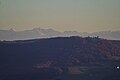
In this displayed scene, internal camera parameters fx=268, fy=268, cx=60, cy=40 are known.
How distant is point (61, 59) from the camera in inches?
2158

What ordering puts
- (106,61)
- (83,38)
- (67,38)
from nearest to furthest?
(106,61) < (83,38) < (67,38)

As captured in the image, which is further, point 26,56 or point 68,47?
point 68,47

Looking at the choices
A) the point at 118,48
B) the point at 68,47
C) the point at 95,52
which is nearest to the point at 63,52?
the point at 68,47

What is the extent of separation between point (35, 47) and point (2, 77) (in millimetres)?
25435

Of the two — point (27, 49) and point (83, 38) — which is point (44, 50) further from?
point (83, 38)

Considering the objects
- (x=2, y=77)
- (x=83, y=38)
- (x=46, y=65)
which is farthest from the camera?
(x=83, y=38)

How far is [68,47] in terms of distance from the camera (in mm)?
A: 63219

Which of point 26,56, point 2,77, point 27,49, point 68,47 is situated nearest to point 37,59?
point 26,56

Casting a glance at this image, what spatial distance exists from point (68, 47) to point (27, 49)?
9.70 meters

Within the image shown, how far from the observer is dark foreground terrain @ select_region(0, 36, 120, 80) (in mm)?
43084

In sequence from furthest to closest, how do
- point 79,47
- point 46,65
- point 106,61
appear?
point 79,47, point 106,61, point 46,65

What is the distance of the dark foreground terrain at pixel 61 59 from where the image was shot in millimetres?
43084

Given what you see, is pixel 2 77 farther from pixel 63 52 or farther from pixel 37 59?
pixel 63 52

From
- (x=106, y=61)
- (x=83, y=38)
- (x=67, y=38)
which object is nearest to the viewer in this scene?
(x=106, y=61)
